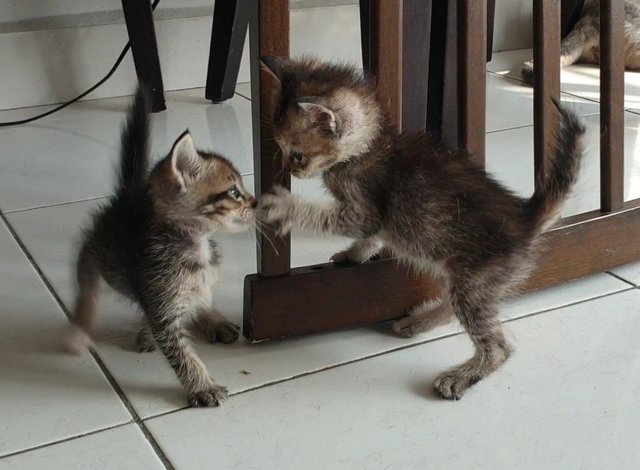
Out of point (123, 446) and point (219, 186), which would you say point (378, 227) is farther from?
point (123, 446)

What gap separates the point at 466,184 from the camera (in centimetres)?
137

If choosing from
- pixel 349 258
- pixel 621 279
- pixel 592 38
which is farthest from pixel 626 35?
pixel 349 258

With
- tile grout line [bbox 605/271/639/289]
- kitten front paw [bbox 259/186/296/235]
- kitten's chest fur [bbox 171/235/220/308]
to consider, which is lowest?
tile grout line [bbox 605/271/639/289]

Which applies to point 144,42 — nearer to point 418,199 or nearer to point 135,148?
point 135,148

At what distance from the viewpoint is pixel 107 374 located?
1.41 m

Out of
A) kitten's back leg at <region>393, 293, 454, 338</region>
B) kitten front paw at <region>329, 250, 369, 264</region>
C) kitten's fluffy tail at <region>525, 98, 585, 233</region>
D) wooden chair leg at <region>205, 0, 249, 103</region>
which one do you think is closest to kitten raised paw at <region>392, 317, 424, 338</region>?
kitten's back leg at <region>393, 293, 454, 338</region>

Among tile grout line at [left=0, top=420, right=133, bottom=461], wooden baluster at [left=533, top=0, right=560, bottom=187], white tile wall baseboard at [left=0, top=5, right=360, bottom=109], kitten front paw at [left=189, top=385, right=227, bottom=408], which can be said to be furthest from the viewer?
white tile wall baseboard at [left=0, top=5, right=360, bottom=109]

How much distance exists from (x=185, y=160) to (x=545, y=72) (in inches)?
26.1

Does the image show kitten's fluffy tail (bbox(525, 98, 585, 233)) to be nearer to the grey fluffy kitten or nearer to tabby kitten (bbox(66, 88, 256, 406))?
tabby kitten (bbox(66, 88, 256, 406))

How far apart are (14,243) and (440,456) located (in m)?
0.99

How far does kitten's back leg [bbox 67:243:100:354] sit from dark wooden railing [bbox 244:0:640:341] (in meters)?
0.25

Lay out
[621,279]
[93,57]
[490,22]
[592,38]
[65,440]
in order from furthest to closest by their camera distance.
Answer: [592,38]
[490,22]
[93,57]
[621,279]
[65,440]

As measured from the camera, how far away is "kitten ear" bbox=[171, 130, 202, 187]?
1.27m

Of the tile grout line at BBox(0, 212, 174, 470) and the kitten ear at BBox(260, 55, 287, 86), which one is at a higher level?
the kitten ear at BBox(260, 55, 287, 86)
